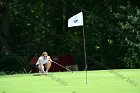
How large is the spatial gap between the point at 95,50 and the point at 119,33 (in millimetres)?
4010

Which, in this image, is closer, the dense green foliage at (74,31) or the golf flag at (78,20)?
the golf flag at (78,20)

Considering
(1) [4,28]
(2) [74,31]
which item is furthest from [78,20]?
(2) [74,31]

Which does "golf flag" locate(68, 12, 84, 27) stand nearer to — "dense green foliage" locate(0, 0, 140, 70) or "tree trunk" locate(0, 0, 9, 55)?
"dense green foliage" locate(0, 0, 140, 70)

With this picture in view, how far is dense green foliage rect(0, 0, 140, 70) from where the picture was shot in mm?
38719

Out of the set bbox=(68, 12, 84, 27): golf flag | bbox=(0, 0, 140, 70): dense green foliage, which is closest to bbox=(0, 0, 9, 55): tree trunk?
bbox=(0, 0, 140, 70): dense green foliage

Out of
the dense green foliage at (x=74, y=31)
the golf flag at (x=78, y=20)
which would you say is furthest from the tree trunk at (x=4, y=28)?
the golf flag at (x=78, y=20)

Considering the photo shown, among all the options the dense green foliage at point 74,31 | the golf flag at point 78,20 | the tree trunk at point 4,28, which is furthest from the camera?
the tree trunk at point 4,28

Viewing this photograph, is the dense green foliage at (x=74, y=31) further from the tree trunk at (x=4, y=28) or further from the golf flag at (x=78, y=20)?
the golf flag at (x=78, y=20)

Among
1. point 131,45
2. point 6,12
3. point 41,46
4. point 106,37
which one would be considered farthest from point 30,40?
point 131,45

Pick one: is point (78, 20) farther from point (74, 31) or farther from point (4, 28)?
point (74, 31)

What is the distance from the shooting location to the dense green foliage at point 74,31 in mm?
38719

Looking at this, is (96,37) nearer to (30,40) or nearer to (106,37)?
(106,37)

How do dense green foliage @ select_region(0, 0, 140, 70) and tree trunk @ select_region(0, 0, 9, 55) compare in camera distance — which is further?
tree trunk @ select_region(0, 0, 9, 55)

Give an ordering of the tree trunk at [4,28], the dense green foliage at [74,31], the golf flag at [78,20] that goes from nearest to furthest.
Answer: the golf flag at [78,20] < the dense green foliage at [74,31] < the tree trunk at [4,28]
